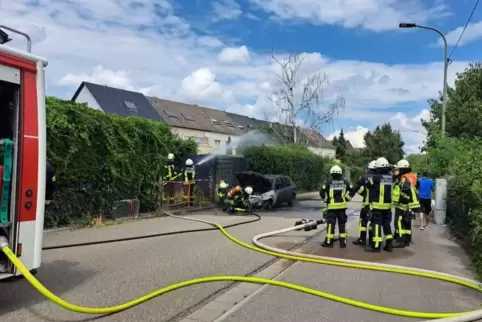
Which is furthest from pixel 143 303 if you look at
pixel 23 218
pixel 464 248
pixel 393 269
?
pixel 464 248

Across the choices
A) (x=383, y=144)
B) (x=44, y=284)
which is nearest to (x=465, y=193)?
(x=44, y=284)

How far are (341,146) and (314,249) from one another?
67.2 m

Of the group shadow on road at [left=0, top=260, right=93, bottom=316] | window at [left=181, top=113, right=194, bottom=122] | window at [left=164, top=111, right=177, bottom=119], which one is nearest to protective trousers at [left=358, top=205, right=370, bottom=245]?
shadow on road at [left=0, top=260, right=93, bottom=316]

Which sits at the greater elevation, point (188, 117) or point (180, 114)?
point (180, 114)

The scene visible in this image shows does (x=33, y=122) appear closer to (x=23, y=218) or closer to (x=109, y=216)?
(x=23, y=218)

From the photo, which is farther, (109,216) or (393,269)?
(109,216)

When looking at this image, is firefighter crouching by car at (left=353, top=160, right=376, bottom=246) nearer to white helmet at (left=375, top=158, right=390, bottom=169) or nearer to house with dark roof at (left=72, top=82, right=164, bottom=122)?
white helmet at (left=375, top=158, right=390, bottom=169)

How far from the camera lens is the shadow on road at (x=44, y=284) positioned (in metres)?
5.25

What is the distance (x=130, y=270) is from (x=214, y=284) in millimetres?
1461

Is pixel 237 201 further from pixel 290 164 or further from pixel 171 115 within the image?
pixel 171 115

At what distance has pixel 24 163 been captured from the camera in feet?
15.3

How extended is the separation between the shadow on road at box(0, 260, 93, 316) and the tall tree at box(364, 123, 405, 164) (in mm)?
62948

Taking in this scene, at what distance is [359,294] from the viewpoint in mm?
6027

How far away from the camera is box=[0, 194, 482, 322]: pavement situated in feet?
16.9
